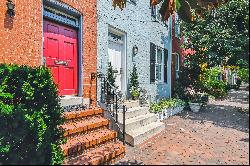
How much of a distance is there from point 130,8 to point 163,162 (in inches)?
407

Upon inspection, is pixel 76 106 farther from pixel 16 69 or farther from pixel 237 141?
pixel 237 141

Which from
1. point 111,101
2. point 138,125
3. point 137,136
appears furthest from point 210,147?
point 111,101

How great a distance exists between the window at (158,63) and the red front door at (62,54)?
18.9 ft

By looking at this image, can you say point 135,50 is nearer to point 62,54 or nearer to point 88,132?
point 62,54

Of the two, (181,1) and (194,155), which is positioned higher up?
(181,1)

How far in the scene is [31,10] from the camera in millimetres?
6453

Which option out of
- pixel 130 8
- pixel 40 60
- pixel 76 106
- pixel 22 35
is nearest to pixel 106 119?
pixel 76 106

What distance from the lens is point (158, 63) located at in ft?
47.7

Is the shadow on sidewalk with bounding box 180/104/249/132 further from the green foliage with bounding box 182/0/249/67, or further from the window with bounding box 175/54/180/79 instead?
the window with bounding box 175/54/180/79

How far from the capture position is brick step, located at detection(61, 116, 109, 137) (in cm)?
572

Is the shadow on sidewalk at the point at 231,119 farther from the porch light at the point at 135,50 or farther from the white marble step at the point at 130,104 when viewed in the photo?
the porch light at the point at 135,50

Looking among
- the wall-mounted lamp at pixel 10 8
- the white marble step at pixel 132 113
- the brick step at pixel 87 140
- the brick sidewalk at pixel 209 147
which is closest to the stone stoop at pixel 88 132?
the brick step at pixel 87 140

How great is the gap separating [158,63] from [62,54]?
762cm

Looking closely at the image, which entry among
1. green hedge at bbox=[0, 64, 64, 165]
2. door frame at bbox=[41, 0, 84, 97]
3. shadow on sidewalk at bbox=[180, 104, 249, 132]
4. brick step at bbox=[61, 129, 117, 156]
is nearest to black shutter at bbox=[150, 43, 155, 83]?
door frame at bbox=[41, 0, 84, 97]
